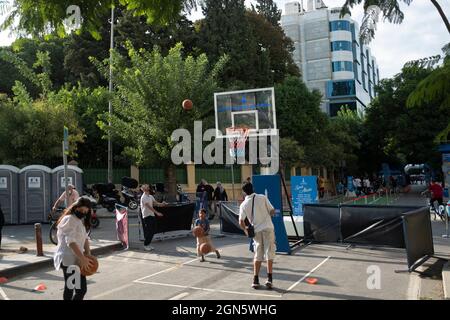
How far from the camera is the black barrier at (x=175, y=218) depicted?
13.7m

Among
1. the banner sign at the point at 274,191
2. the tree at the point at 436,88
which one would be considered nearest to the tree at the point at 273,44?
the banner sign at the point at 274,191

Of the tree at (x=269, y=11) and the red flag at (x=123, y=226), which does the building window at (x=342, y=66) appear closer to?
the tree at (x=269, y=11)

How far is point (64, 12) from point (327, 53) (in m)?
81.0

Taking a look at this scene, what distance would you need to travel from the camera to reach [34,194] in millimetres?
18484

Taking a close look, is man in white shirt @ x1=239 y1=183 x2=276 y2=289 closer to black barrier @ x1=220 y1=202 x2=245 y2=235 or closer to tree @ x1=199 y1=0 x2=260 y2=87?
black barrier @ x1=220 y1=202 x2=245 y2=235

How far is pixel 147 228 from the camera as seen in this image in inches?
478

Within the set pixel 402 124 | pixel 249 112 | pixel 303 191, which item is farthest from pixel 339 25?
pixel 303 191

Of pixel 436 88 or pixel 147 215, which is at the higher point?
pixel 436 88

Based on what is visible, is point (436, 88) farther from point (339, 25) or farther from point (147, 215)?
point (339, 25)

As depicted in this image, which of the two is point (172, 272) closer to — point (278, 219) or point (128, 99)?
point (278, 219)

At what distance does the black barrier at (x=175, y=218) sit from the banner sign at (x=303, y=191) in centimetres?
402

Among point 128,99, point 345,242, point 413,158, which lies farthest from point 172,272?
point 413,158

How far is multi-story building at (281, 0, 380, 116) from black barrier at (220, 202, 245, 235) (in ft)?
224

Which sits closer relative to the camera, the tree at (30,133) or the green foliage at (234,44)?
the tree at (30,133)
